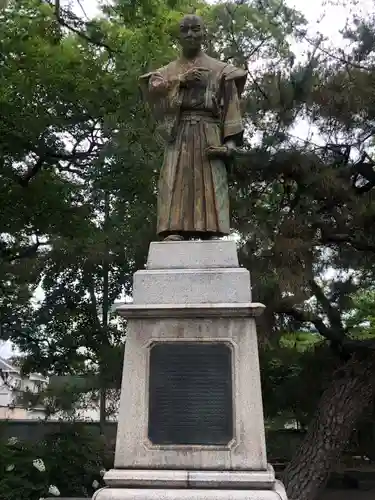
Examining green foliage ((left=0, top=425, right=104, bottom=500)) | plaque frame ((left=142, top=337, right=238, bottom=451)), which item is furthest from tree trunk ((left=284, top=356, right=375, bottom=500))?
plaque frame ((left=142, top=337, right=238, bottom=451))

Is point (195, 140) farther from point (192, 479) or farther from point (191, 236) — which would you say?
point (192, 479)

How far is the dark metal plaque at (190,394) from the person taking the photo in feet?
15.6

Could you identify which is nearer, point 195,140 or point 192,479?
point 192,479

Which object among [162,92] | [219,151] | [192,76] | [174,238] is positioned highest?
[192,76]

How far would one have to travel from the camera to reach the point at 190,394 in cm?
484

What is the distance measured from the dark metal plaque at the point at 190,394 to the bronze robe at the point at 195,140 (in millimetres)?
1129

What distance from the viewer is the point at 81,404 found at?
12.2m

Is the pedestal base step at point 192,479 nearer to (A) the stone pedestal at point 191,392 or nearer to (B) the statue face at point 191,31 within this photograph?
(A) the stone pedestal at point 191,392

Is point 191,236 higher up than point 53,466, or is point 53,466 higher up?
point 191,236

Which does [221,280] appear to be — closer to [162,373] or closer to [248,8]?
[162,373]

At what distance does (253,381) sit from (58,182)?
22.9 ft

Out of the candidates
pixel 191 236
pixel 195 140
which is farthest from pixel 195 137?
pixel 191 236

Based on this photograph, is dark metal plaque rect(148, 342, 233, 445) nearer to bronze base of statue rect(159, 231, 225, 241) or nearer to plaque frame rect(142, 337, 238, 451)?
plaque frame rect(142, 337, 238, 451)

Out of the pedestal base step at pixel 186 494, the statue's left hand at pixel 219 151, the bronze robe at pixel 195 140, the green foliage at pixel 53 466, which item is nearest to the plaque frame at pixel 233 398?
the pedestal base step at pixel 186 494
